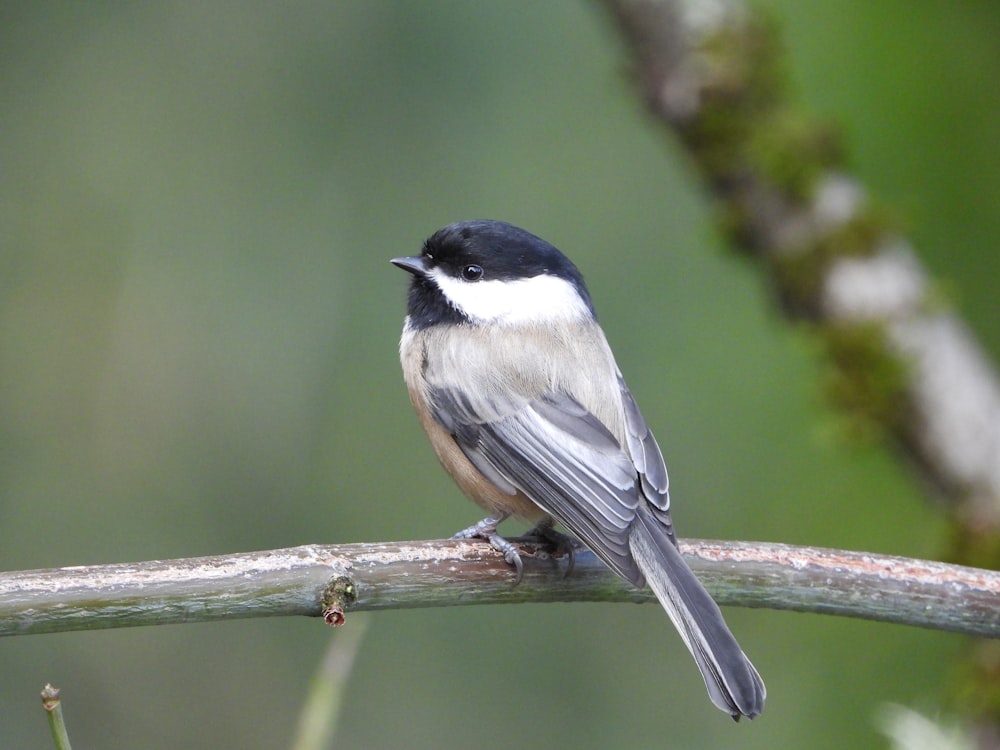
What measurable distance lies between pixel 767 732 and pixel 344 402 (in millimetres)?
1594

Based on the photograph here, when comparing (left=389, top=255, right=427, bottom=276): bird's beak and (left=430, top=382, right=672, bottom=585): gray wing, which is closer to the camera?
(left=430, top=382, right=672, bottom=585): gray wing

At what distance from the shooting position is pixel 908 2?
3.12 metres

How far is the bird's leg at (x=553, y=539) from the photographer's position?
2127 mm

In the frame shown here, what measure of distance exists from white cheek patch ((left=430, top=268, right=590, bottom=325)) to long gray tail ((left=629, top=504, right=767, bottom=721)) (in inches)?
26.7

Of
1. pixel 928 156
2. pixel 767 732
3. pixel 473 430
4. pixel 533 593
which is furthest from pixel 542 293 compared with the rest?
pixel 767 732

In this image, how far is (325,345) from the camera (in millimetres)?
3289

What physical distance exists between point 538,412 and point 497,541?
15.3 inches

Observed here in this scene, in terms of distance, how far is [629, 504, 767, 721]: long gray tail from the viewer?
1.81 m

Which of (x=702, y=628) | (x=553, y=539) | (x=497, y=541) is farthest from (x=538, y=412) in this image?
(x=702, y=628)

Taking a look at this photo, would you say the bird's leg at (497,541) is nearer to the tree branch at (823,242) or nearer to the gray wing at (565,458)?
the gray wing at (565,458)

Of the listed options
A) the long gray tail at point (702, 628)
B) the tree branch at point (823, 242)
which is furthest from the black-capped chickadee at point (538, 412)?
the tree branch at point (823, 242)

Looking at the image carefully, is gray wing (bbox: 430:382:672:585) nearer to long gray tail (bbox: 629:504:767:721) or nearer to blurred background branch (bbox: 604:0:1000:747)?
long gray tail (bbox: 629:504:767:721)

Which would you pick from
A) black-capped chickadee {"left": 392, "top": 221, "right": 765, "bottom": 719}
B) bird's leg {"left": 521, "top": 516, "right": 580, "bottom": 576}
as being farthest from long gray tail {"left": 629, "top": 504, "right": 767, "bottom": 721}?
bird's leg {"left": 521, "top": 516, "right": 580, "bottom": 576}

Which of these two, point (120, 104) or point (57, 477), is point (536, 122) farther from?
point (57, 477)
